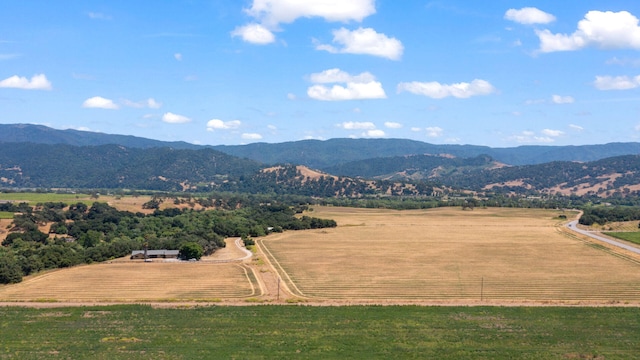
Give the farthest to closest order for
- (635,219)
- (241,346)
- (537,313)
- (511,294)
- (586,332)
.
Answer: (635,219)
(511,294)
(537,313)
(586,332)
(241,346)

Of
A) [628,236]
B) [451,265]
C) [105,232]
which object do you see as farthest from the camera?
[628,236]

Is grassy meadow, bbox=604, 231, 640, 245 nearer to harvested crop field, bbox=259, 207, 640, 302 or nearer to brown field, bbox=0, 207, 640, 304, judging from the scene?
brown field, bbox=0, 207, 640, 304

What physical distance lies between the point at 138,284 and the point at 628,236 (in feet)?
386

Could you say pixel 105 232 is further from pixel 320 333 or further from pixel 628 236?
pixel 628 236

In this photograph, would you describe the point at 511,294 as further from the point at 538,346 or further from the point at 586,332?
the point at 538,346

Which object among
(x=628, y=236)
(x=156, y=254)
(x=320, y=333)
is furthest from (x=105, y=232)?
(x=628, y=236)

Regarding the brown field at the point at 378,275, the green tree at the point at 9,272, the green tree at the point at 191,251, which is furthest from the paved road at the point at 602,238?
the green tree at the point at 9,272

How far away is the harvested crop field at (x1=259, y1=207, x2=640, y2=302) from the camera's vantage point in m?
79.7

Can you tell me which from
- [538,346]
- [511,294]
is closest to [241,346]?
[538,346]

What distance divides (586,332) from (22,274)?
8024 cm

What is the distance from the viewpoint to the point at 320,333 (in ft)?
196

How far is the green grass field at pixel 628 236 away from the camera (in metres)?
134

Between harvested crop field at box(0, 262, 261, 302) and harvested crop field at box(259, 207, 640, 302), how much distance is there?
9.58 m

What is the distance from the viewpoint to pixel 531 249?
121 metres
